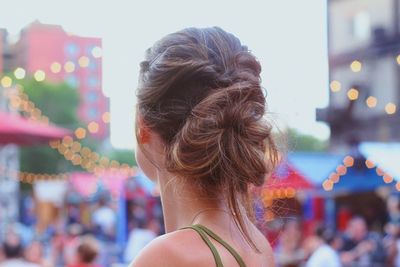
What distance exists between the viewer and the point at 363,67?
14.4 feet

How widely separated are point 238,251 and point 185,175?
0.45ft

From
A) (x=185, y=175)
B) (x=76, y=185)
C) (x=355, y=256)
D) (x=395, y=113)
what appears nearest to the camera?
(x=185, y=175)

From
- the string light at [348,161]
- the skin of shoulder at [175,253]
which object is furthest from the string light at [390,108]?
the skin of shoulder at [175,253]

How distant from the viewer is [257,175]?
1.00 metres

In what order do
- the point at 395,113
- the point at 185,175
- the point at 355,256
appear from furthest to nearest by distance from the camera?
1. the point at 355,256
2. the point at 395,113
3. the point at 185,175

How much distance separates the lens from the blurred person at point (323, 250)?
6.32 metres

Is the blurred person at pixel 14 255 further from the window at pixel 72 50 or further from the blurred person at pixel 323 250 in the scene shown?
the window at pixel 72 50

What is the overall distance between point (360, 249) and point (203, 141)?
697 cm

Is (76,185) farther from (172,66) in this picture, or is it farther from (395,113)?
(172,66)

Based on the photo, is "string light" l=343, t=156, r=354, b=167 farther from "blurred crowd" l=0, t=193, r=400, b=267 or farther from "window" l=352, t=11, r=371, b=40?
"window" l=352, t=11, r=371, b=40

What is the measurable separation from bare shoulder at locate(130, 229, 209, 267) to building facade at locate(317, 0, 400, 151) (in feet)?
9.36

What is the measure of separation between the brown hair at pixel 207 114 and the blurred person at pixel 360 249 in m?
6.13

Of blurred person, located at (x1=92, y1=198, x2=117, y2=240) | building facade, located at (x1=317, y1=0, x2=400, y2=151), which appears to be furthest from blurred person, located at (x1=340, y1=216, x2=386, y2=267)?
blurred person, located at (x1=92, y1=198, x2=117, y2=240)

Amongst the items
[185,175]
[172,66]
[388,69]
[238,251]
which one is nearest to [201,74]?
[172,66]
